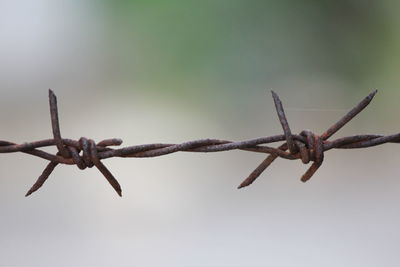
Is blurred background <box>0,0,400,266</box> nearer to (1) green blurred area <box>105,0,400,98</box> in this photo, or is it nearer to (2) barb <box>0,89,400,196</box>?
(1) green blurred area <box>105,0,400,98</box>

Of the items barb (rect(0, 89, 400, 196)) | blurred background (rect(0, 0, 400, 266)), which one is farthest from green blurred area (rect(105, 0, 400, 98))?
barb (rect(0, 89, 400, 196))

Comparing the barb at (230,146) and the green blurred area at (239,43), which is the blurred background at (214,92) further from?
the barb at (230,146)

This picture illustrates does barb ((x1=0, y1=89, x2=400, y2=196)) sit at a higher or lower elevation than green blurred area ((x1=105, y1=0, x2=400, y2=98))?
lower

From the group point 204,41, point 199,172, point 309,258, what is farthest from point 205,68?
point 309,258

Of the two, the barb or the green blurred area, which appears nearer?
the barb

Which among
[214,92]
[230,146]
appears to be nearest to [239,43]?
[214,92]

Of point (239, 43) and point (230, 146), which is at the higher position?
point (239, 43)

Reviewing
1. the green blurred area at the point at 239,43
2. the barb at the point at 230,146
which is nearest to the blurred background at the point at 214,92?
the green blurred area at the point at 239,43

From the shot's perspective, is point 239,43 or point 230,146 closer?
point 230,146

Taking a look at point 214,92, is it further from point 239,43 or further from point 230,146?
point 230,146
